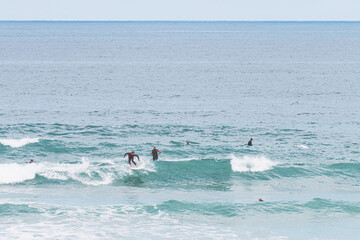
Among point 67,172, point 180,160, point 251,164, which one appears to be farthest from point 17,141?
point 251,164

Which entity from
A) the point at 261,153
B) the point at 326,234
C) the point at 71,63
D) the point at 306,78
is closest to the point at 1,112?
the point at 261,153

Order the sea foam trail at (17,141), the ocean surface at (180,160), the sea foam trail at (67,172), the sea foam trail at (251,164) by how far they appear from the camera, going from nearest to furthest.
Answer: the ocean surface at (180,160), the sea foam trail at (67,172), the sea foam trail at (251,164), the sea foam trail at (17,141)

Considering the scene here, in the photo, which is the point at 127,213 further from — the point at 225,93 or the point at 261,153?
the point at 225,93

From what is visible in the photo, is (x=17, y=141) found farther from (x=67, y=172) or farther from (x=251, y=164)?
(x=251, y=164)

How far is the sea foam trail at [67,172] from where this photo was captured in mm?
40312

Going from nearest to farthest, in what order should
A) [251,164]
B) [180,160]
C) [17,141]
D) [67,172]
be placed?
1. [67,172]
2. [251,164]
3. [180,160]
4. [17,141]

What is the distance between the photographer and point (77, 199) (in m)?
36.1

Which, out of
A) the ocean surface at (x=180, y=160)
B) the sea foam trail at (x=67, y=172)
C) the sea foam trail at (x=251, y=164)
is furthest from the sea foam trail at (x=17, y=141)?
the sea foam trail at (x=251, y=164)

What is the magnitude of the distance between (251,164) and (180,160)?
229 inches

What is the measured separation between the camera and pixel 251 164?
147ft

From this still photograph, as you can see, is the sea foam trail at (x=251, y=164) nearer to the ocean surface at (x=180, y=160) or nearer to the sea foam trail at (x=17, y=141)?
the ocean surface at (x=180, y=160)

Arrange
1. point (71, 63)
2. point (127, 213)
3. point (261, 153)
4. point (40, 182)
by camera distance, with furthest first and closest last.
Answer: point (71, 63)
point (261, 153)
point (40, 182)
point (127, 213)

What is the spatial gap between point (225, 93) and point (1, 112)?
35.4m

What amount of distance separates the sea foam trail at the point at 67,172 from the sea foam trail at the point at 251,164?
7.31 metres
